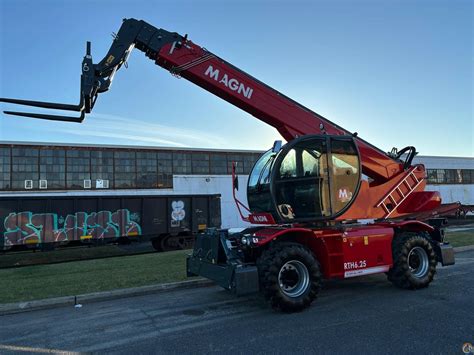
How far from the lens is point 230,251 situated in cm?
655

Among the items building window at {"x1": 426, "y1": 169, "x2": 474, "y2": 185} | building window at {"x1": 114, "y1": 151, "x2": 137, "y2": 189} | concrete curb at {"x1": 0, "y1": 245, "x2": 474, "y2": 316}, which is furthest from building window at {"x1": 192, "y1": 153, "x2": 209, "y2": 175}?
building window at {"x1": 426, "y1": 169, "x2": 474, "y2": 185}

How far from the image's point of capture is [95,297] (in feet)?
24.2

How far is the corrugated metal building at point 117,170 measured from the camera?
26.2 meters

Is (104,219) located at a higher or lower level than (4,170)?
lower

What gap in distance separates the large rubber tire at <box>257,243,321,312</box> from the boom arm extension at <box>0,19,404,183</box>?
2824mm

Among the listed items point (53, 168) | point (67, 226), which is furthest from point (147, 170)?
point (67, 226)

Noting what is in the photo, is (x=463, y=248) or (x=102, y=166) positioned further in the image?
(x=102, y=166)

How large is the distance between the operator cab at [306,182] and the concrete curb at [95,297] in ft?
8.35

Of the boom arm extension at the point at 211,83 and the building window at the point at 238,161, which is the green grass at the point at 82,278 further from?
the building window at the point at 238,161

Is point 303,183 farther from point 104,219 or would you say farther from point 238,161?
point 238,161

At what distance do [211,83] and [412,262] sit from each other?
217 inches

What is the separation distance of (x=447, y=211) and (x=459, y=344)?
15.4 feet

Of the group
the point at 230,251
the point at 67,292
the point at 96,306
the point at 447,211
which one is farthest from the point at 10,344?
the point at 447,211

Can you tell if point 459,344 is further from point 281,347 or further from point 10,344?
point 10,344
